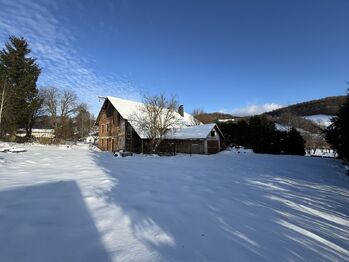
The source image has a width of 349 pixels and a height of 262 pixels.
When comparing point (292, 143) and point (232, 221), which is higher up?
point (292, 143)

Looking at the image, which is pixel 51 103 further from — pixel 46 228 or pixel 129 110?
pixel 46 228

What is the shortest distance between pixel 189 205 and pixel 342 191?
26.6 ft

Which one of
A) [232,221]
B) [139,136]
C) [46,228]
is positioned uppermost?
[139,136]

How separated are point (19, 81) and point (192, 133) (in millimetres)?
27153

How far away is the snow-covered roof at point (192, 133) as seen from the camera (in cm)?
3688

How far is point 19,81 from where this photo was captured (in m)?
41.9

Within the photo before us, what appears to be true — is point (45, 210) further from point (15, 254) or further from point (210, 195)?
point (210, 195)

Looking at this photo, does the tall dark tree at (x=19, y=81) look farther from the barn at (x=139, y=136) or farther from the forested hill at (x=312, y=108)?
the forested hill at (x=312, y=108)

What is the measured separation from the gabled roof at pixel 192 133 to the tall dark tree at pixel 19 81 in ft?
70.8

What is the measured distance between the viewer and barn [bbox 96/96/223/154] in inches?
1437

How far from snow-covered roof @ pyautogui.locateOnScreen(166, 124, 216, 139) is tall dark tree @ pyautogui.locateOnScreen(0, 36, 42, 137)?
2159cm

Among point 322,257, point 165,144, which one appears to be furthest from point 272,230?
point 165,144

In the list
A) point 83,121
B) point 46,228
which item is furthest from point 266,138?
point 83,121

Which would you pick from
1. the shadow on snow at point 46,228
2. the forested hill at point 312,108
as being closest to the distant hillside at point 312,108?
the forested hill at point 312,108
